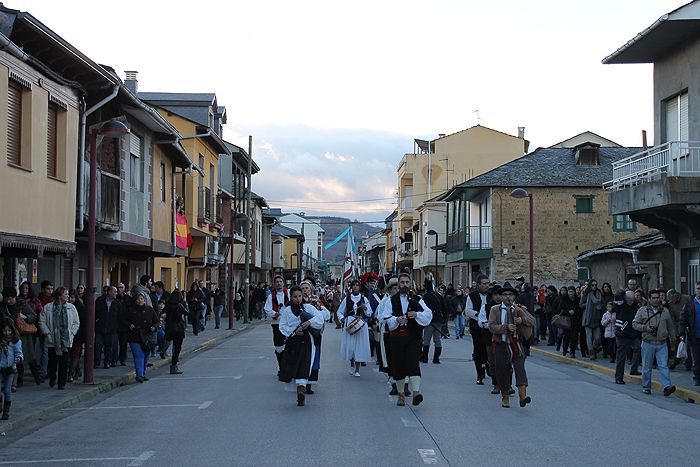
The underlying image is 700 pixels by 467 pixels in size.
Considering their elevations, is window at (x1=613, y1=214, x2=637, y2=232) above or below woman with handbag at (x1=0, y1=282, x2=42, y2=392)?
above

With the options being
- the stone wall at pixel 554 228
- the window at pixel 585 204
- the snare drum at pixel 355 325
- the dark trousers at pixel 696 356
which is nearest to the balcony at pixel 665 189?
the dark trousers at pixel 696 356

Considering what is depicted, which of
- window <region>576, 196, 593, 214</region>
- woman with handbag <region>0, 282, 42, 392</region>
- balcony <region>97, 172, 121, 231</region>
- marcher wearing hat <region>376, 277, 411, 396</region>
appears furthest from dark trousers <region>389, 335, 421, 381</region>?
window <region>576, 196, 593, 214</region>

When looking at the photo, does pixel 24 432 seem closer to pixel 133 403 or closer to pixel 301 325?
pixel 133 403

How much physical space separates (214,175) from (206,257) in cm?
407

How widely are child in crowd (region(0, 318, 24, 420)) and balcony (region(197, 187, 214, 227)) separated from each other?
25886mm

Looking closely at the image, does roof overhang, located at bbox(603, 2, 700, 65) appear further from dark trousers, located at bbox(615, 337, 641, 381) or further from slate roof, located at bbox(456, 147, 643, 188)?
slate roof, located at bbox(456, 147, 643, 188)

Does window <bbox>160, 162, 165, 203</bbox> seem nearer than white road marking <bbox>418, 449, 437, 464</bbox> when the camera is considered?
No

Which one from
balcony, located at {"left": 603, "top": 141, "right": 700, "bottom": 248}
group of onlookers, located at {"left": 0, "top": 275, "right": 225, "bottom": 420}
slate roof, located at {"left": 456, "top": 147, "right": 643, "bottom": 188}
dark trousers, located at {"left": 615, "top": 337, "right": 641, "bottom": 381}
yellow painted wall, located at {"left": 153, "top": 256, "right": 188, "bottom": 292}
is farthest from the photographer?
slate roof, located at {"left": 456, "top": 147, "right": 643, "bottom": 188}

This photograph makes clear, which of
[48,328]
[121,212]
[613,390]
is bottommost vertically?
[613,390]

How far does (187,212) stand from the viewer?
3675 centimetres

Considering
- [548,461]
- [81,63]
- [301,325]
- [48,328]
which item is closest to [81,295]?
[48,328]

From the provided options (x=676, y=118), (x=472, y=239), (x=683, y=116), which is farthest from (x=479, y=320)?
(x=472, y=239)

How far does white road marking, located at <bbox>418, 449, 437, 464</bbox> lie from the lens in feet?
28.5

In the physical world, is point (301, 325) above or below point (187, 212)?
below
